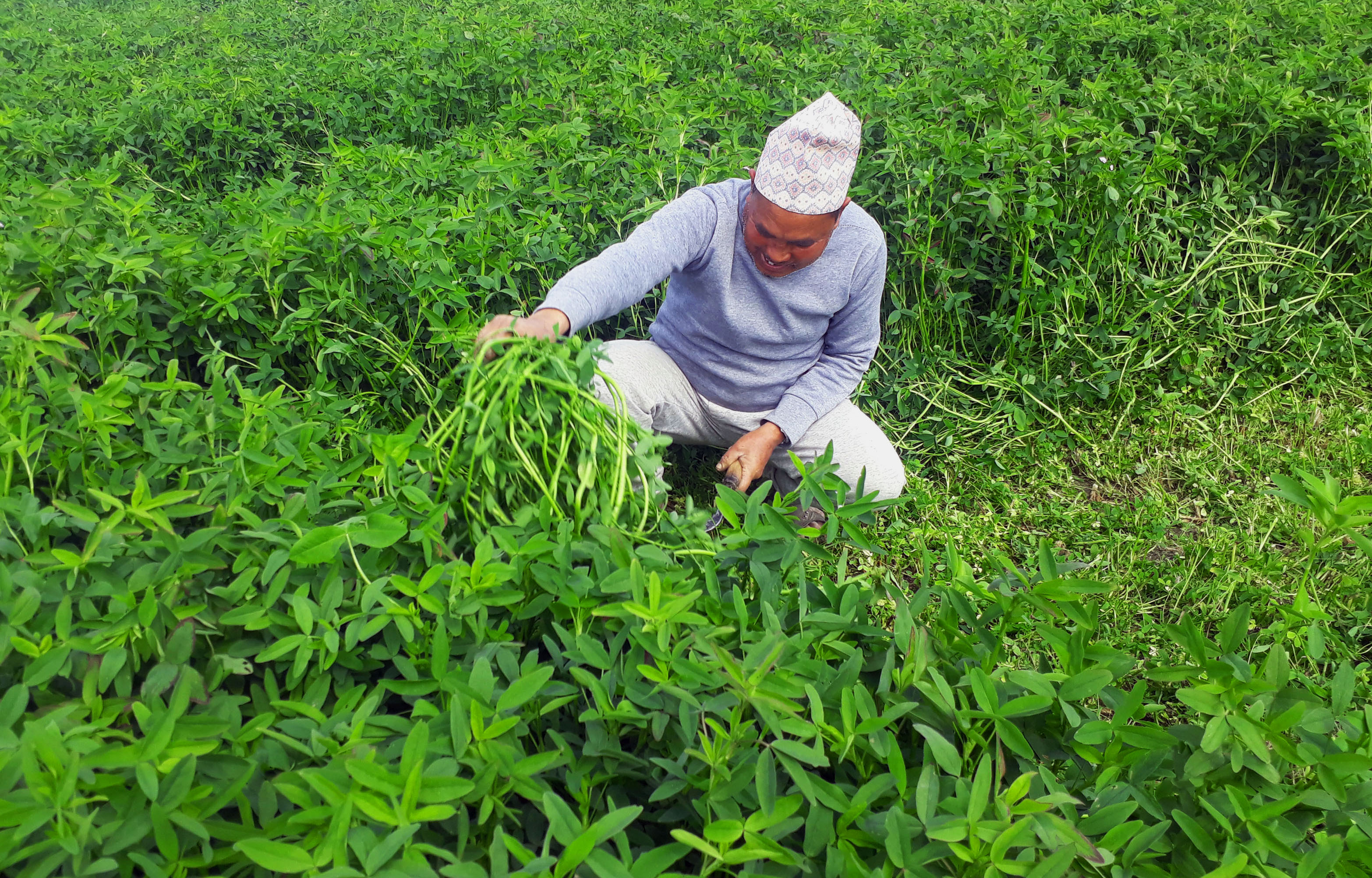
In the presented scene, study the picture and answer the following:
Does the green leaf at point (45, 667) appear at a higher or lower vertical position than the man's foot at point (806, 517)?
higher

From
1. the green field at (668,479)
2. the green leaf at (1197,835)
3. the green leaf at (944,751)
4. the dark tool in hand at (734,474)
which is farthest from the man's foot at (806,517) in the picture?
the green leaf at (1197,835)

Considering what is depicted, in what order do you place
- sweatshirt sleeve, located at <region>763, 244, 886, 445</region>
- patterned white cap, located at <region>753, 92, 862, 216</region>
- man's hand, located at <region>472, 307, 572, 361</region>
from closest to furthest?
man's hand, located at <region>472, 307, 572, 361</region> < patterned white cap, located at <region>753, 92, 862, 216</region> < sweatshirt sleeve, located at <region>763, 244, 886, 445</region>

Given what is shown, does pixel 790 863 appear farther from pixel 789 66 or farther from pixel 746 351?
pixel 789 66

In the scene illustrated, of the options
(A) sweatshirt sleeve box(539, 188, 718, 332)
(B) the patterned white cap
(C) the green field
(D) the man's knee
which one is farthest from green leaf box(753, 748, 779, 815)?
(D) the man's knee

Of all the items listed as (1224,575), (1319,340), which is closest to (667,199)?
(1224,575)

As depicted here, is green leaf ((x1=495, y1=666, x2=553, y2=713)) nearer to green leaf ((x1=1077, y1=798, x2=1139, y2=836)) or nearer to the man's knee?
green leaf ((x1=1077, y1=798, x2=1139, y2=836))

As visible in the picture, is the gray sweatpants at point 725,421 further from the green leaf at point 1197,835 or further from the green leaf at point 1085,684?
the green leaf at point 1197,835

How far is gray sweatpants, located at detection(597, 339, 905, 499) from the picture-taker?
263cm

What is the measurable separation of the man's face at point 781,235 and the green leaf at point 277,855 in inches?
71.5

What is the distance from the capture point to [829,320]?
2.70 meters

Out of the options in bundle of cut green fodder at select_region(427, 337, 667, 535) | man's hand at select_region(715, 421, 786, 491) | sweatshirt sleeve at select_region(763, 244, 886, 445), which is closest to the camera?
bundle of cut green fodder at select_region(427, 337, 667, 535)

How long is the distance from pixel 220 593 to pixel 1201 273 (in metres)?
3.80

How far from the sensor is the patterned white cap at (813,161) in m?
2.14

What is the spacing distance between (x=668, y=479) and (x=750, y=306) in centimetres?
82
